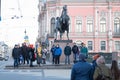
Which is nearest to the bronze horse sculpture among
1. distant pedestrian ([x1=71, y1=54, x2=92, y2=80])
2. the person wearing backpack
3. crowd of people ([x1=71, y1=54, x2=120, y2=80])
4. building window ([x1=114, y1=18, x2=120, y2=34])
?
crowd of people ([x1=71, y1=54, x2=120, y2=80])

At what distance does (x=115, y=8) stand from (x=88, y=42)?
8.89 metres

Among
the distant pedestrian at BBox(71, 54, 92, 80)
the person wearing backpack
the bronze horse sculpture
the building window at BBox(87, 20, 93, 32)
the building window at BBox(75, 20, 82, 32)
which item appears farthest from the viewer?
the building window at BBox(87, 20, 93, 32)

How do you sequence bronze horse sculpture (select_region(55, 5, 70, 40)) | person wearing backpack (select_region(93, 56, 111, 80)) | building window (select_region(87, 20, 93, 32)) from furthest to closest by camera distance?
building window (select_region(87, 20, 93, 32)) → bronze horse sculpture (select_region(55, 5, 70, 40)) → person wearing backpack (select_region(93, 56, 111, 80))

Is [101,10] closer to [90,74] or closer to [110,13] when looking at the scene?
[110,13]

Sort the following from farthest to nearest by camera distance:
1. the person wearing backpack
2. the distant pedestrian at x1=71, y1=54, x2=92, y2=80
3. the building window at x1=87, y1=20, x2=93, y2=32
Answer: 1. the building window at x1=87, y1=20, x2=93, y2=32
2. the distant pedestrian at x1=71, y1=54, x2=92, y2=80
3. the person wearing backpack

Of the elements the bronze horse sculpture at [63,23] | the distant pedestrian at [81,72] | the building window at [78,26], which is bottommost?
the distant pedestrian at [81,72]

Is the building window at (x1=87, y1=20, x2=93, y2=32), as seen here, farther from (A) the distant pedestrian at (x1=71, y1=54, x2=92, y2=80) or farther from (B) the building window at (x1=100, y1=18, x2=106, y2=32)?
(A) the distant pedestrian at (x1=71, y1=54, x2=92, y2=80)

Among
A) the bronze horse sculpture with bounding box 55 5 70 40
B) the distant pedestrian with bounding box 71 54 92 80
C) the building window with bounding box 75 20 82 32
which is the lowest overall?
the distant pedestrian with bounding box 71 54 92 80

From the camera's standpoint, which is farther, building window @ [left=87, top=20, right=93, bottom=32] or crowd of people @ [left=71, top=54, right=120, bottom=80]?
building window @ [left=87, top=20, right=93, bottom=32]

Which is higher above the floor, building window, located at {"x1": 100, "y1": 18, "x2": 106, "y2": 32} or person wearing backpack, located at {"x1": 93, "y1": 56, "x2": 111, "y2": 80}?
building window, located at {"x1": 100, "y1": 18, "x2": 106, "y2": 32}

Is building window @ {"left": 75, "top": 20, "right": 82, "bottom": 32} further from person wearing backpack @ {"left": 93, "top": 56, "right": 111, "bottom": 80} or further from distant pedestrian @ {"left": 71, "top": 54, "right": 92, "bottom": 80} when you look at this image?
person wearing backpack @ {"left": 93, "top": 56, "right": 111, "bottom": 80}

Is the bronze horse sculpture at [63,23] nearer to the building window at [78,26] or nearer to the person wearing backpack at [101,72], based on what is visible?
the person wearing backpack at [101,72]

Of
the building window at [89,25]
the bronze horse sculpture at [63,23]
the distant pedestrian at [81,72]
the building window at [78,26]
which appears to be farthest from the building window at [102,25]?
the distant pedestrian at [81,72]

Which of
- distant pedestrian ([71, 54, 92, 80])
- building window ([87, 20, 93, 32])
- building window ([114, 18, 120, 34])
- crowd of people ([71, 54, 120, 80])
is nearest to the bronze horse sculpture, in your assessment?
crowd of people ([71, 54, 120, 80])
